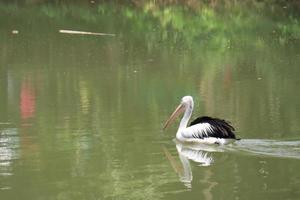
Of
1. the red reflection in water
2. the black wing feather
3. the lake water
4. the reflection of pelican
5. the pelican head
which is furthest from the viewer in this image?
the red reflection in water

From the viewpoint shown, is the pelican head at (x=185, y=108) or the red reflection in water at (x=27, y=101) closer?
the pelican head at (x=185, y=108)

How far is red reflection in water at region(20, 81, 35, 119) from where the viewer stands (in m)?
13.4

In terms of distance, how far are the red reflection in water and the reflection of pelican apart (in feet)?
10.9

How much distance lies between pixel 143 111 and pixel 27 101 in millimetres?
2323

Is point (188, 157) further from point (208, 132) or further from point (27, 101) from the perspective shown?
point (27, 101)

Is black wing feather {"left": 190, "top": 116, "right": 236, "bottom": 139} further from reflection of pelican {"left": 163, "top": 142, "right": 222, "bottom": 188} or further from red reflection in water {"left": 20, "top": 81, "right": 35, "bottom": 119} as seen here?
red reflection in water {"left": 20, "top": 81, "right": 35, "bottom": 119}

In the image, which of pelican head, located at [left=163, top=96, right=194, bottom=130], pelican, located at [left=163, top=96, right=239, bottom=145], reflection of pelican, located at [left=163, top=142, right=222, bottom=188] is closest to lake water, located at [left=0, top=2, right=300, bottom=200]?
reflection of pelican, located at [left=163, top=142, right=222, bottom=188]

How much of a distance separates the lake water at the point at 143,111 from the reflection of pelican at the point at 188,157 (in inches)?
0.6

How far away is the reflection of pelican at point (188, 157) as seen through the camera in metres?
9.39

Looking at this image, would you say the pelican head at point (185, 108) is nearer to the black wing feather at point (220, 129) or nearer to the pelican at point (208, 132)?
the pelican at point (208, 132)

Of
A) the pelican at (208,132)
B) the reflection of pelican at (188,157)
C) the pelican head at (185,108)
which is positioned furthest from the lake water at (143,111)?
the pelican head at (185,108)

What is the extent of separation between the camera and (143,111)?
13547 millimetres

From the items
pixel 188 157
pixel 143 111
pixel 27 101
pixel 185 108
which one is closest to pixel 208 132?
pixel 188 157

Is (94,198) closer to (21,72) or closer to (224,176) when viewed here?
(224,176)
